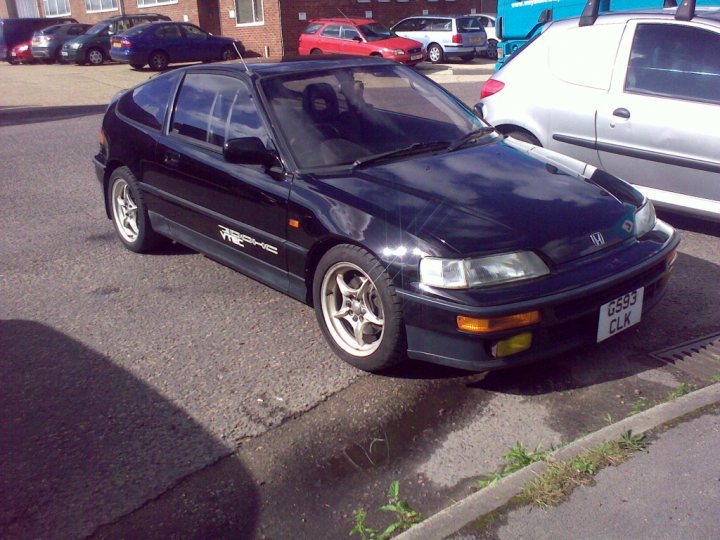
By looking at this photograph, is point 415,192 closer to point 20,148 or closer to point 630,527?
point 630,527

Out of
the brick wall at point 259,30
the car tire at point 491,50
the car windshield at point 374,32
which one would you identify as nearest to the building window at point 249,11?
the brick wall at point 259,30

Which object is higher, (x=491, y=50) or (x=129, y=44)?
(x=129, y=44)

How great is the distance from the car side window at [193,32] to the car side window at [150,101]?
65.3 ft

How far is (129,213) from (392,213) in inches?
116

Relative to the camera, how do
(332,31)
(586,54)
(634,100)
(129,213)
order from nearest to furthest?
(634,100), (129,213), (586,54), (332,31)

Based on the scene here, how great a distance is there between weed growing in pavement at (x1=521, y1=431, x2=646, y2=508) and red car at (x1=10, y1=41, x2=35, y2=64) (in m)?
30.5

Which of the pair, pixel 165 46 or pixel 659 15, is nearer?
pixel 659 15

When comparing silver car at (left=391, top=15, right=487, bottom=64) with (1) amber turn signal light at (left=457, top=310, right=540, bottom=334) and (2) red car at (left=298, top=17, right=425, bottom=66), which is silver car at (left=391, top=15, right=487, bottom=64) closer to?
(2) red car at (left=298, top=17, right=425, bottom=66)

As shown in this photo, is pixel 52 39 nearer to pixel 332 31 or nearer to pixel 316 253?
pixel 332 31

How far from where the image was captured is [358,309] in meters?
3.96


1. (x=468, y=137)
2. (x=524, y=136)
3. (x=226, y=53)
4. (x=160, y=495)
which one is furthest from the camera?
(x=226, y=53)

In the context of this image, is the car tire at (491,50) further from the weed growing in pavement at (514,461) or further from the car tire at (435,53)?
the weed growing in pavement at (514,461)

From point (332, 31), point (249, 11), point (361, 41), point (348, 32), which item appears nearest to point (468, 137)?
point (361, 41)

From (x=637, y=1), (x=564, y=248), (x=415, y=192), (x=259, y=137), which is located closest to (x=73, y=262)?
(x=259, y=137)
